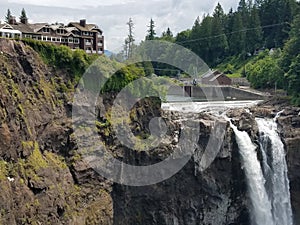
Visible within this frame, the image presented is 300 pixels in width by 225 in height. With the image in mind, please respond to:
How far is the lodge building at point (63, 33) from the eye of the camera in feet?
102

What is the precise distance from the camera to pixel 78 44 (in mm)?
35094

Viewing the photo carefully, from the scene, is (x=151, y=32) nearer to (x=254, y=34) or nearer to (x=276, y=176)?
(x=254, y=34)

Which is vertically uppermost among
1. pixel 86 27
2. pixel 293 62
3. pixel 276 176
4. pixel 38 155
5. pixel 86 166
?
pixel 86 27

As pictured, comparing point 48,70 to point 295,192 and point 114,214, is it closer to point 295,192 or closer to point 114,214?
point 114,214

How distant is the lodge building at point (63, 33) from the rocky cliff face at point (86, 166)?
326 cm

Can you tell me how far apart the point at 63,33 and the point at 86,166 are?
10.7 metres

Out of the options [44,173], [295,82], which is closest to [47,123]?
[44,173]

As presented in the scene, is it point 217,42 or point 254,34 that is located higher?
point 254,34

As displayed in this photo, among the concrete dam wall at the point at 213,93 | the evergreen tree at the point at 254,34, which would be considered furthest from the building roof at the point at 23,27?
the evergreen tree at the point at 254,34

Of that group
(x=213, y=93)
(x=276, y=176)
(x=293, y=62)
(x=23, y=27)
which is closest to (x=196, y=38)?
(x=213, y=93)

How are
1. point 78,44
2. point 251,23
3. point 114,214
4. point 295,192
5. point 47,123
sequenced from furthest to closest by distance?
point 251,23 → point 295,192 → point 78,44 → point 114,214 → point 47,123

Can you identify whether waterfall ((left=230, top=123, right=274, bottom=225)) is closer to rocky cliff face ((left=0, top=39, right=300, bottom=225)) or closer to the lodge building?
rocky cliff face ((left=0, top=39, right=300, bottom=225))

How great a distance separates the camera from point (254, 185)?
3712cm

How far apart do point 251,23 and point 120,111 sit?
4950cm
